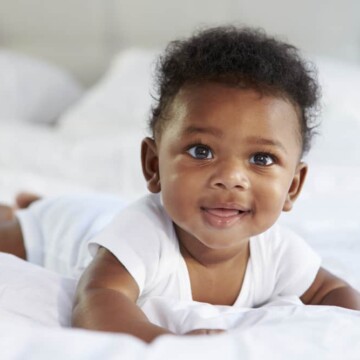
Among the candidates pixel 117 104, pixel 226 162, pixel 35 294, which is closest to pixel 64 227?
pixel 35 294

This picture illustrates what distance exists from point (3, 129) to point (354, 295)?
4.78ft

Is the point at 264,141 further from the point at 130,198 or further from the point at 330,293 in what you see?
the point at 130,198

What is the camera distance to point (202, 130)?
1.03 meters

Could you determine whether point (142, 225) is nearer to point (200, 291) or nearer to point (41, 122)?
point (200, 291)

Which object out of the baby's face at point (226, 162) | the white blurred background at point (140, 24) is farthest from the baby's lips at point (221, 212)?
the white blurred background at point (140, 24)

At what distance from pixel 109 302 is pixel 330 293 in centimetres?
44

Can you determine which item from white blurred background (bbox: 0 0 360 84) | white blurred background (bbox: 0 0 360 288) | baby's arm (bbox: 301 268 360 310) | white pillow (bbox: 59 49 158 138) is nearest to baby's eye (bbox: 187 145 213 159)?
baby's arm (bbox: 301 268 360 310)

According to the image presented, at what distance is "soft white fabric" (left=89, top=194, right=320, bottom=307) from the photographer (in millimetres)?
1062

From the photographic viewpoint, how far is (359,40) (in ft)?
8.55

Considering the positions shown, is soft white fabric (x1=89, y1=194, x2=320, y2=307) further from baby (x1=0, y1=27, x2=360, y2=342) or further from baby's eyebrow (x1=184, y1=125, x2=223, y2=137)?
baby's eyebrow (x1=184, y1=125, x2=223, y2=137)

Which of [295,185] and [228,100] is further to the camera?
[295,185]

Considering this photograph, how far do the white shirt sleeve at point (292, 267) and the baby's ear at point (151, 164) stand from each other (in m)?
0.22

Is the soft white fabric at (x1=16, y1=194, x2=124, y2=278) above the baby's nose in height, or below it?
below

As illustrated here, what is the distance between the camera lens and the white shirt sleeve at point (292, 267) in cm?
120
